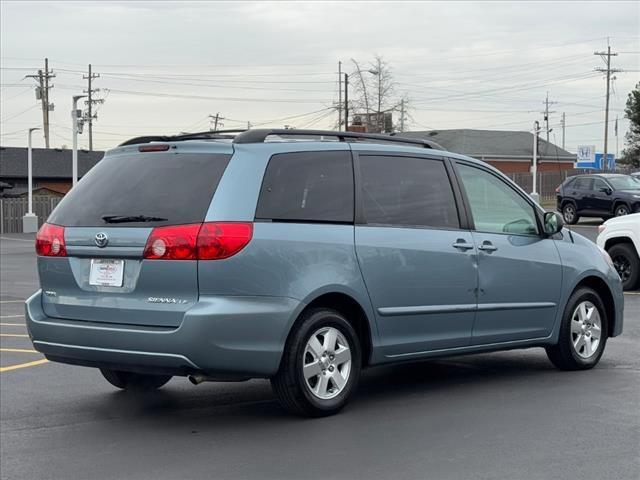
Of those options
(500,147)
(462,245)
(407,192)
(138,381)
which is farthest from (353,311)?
(500,147)

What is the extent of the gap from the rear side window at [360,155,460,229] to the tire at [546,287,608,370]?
1.52 m

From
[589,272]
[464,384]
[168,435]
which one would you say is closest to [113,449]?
[168,435]

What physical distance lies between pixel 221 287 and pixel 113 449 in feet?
3.76

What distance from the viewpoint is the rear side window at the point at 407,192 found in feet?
24.2

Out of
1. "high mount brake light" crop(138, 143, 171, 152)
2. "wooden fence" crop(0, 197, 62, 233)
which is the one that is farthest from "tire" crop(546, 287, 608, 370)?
"wooden fence" crop(0, 197, 62, 233)

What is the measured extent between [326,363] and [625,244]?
9884 millimetres

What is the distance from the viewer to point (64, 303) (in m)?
6.89

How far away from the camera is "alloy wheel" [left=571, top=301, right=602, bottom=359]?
8820 mm

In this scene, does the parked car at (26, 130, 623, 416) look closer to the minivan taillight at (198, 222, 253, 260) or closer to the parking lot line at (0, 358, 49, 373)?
the minivan taillight at (198, 222, 253, 260)

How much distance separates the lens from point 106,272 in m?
6.71

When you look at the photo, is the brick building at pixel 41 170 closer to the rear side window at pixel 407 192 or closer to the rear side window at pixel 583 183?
the rear side window at pixel 583 183

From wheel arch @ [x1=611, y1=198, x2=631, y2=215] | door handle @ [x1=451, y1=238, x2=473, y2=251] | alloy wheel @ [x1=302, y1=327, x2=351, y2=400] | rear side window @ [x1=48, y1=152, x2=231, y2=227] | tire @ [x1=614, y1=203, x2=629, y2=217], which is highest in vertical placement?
rear side window @ [x1=48, y1=152, x2=231, y2=227]

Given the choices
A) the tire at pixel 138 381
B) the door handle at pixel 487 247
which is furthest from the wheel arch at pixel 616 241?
the tire at pixel 138 381

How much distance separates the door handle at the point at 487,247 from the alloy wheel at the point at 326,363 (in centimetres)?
158
